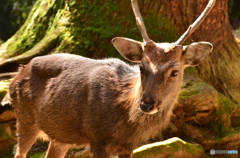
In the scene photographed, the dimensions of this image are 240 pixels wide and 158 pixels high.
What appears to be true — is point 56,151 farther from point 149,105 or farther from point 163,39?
point 163,39

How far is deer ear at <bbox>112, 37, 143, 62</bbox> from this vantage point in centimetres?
440

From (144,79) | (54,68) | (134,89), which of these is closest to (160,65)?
(144,79)

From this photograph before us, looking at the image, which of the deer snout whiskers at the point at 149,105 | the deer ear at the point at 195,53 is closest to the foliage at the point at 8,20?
the deer ear at the point at 195,53

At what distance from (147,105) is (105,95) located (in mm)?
847

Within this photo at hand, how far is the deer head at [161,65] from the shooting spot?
13.3 ft

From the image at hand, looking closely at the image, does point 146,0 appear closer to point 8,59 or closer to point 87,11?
point 87,11

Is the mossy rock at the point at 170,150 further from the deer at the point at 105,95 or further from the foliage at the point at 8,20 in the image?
the foliage at the point at 8,20

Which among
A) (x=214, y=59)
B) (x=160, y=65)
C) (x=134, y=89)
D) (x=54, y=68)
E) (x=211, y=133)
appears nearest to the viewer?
(x=160, y=65)

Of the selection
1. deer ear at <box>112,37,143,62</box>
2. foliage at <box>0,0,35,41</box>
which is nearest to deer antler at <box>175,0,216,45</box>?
deer ear at <box>112,37,143,62</box>

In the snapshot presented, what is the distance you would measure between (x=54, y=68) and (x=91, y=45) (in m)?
1.98

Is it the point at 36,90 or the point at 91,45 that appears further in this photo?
the point at 91,45

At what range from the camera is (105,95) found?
15.4ft

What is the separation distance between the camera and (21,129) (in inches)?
209

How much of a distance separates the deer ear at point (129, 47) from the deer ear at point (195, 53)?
0.50 metres
